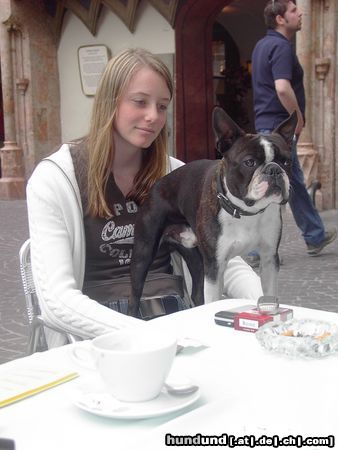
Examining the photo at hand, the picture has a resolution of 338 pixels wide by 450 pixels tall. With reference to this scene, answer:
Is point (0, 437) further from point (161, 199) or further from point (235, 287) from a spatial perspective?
point (161, 199)

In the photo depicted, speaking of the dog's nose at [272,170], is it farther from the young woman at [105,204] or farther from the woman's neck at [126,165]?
the woman's neck at [126,165]

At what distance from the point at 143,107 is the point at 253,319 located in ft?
3.38

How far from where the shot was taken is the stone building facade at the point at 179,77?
981 cm

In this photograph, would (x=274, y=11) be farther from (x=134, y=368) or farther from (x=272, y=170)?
(x=134, y=368)

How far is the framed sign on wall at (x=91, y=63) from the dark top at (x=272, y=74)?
7058mm

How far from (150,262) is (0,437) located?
163 cm

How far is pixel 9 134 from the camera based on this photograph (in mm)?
13875

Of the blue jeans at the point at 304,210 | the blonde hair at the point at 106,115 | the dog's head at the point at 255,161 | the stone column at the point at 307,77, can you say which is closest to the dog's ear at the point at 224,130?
the dog's head at the point at 255,161

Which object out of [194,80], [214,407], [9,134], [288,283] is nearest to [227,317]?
[214,407]

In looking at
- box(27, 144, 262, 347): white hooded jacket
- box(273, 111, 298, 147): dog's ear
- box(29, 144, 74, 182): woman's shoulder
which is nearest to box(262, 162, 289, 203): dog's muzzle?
box(273, 111, 298, 147): dog's ear

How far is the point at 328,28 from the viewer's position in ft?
32.0

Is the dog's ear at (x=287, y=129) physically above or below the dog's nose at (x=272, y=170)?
above

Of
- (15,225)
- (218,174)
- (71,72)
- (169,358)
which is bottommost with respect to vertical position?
(15,225)

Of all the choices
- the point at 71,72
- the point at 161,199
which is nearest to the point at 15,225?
the point at 71,72
